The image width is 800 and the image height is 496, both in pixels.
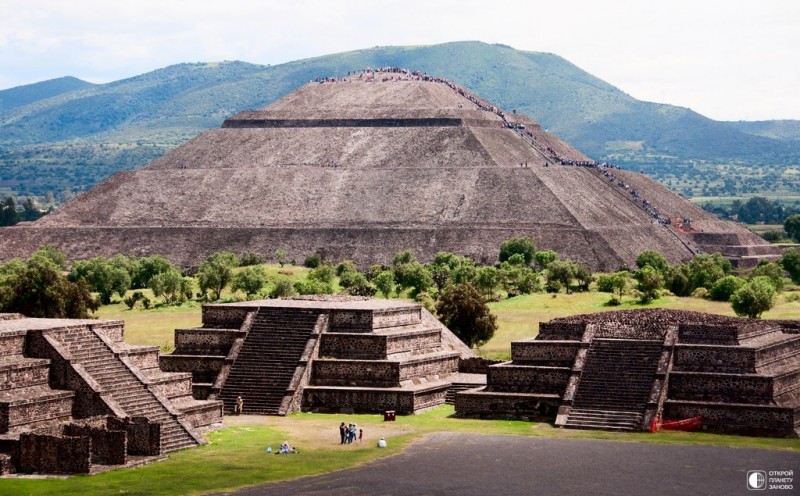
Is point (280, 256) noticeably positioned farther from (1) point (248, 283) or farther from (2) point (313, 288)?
(2) point (313, 288)

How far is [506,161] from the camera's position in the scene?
153875 millimetres

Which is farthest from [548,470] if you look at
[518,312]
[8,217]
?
[8,217]

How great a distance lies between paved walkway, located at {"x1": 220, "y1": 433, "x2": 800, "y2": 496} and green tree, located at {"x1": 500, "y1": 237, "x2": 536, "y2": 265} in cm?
7368

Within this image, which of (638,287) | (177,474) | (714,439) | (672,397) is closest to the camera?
(177,474)

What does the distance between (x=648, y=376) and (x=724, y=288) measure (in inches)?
1699

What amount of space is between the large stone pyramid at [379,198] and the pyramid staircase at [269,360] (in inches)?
2735

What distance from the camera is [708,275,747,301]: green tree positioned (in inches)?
3819

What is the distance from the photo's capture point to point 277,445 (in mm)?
50375

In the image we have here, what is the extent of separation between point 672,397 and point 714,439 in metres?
3.59

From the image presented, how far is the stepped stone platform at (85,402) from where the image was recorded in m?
45.6

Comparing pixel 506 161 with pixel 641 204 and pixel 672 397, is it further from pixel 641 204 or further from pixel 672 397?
pixel 672 397

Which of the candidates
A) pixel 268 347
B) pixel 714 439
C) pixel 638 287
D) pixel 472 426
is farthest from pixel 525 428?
pixel 638 287

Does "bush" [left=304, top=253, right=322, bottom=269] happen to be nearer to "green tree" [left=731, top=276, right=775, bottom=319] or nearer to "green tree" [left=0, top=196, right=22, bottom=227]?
"green tree" [left=731, top=276, right=775, bottom=319]

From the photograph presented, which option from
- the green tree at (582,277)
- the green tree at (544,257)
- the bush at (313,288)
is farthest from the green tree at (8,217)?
the green tree at (582,277)
